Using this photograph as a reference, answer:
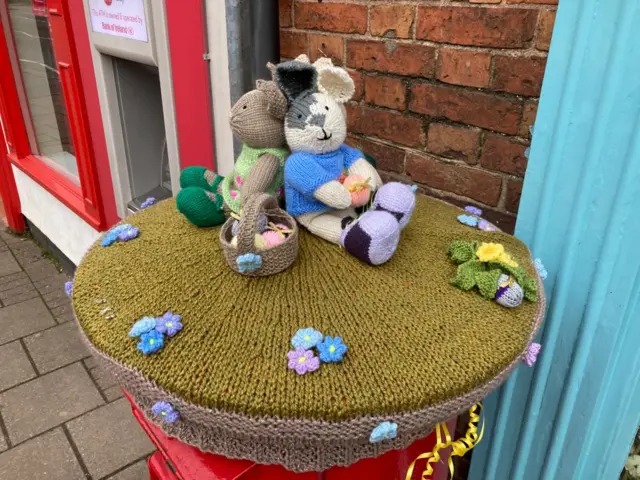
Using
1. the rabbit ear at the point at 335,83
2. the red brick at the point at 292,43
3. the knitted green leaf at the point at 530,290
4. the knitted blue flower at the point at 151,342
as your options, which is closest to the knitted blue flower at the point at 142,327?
the knitted blue flower at the point at 151,342

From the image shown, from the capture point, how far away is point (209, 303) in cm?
90

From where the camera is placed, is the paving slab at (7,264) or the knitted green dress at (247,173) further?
the paving slab at (7,264)

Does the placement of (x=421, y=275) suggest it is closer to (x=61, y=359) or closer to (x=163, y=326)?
(x=163, y=326)

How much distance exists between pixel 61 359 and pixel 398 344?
8.03 ft

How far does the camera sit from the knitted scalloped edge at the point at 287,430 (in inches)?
29.1

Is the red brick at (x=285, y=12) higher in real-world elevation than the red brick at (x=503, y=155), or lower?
higher

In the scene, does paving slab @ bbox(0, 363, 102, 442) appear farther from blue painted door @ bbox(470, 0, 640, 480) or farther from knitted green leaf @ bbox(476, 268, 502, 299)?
knitted green leaf @ bbox(476, 268, 502, 299)

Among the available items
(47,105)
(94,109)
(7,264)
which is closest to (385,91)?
(94,109)

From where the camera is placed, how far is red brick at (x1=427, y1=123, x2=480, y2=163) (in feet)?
4.42

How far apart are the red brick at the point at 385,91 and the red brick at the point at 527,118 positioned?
1.09 feet

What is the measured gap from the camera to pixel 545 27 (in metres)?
1.13

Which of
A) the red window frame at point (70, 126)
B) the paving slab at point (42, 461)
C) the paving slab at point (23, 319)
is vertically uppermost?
the red window frame at point (70, 126)

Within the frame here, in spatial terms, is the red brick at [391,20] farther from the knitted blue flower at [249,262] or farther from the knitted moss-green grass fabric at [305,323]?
the knitted blue flower at [249,262]

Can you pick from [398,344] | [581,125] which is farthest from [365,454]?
[581,125]
